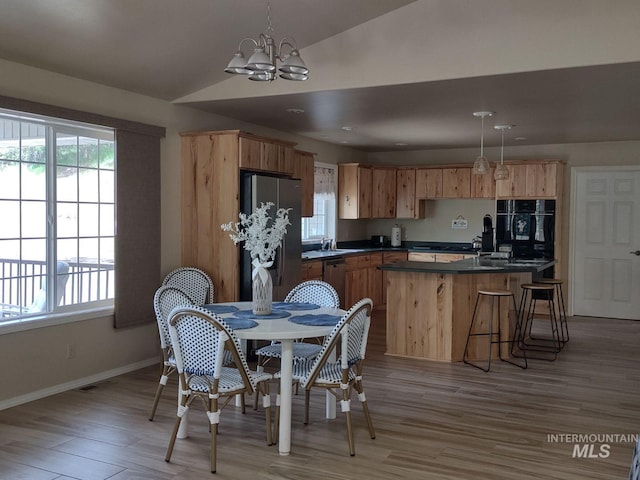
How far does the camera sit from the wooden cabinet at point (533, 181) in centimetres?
815

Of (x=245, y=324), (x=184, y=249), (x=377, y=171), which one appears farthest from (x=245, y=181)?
(x=377, y=171)

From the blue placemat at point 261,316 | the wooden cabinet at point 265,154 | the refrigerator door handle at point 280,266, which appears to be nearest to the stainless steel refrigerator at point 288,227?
the refrigerator door handle at point 280,266

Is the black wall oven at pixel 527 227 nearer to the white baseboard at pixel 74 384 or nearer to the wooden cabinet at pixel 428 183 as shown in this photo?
the wooden cabinet at pixel 428 183

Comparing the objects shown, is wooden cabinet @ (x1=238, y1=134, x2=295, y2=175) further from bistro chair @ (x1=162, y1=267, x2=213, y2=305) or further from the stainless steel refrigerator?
bistro chair @ (x1=162, y1=267, x2=213, y2=305)

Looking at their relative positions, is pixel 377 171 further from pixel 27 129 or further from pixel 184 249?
pixel 27 129

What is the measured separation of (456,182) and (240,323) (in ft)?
19.5

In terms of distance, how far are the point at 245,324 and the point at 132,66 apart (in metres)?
2.41

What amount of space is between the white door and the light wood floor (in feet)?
10.1

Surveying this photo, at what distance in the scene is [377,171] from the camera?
9172mm

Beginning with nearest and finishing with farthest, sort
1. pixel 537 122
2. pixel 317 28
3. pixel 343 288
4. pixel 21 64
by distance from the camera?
1. pixel 21 64
2. pixel 317 28
3. pixel 537 122
4. pixel 343 288

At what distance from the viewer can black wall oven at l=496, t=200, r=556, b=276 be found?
323 inches

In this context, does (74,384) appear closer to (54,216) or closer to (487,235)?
(54,216)

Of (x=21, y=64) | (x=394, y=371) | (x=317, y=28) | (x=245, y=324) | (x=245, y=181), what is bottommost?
(x=394, y=371)

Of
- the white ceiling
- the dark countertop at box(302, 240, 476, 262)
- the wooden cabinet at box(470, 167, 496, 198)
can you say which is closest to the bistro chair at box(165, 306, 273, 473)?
the white ceiling
